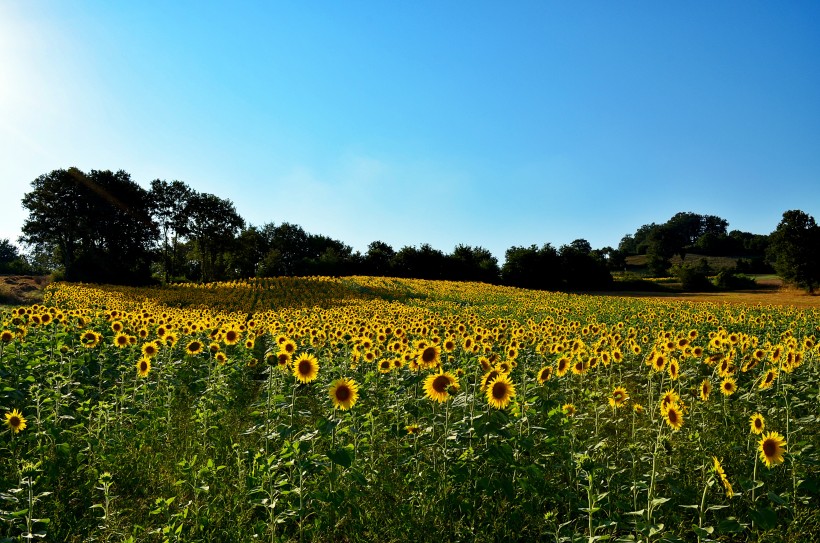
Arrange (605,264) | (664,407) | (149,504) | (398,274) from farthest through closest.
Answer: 1. (605,264)
2. (398,274)
3. (149,504)
4. (664,407)

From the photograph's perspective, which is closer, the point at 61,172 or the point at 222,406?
the point at 222,406

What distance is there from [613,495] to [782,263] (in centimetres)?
6119

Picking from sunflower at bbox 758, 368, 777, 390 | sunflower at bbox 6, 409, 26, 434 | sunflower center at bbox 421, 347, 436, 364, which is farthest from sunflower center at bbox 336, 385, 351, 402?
sunflower at bbox 758, 368, 777, 390

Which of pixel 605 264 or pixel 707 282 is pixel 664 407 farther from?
pixel 707 282

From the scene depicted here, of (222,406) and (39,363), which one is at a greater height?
(39,363)

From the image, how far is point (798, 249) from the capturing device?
50.4 metres

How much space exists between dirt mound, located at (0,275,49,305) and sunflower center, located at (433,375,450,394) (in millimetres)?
30751

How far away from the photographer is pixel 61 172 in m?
49.4

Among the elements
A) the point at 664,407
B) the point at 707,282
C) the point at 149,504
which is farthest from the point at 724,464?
the point at 707,282

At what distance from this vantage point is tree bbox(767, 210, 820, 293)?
1970 inches

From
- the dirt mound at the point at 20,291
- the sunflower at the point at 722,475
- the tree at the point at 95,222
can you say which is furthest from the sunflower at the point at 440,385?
the tree at the point at 95,222

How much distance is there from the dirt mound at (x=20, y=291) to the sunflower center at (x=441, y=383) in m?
30.8

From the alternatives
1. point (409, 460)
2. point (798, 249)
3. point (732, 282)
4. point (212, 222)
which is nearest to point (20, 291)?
point (212, 222)

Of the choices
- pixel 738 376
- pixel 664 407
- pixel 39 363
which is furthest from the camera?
pixel 738 376
